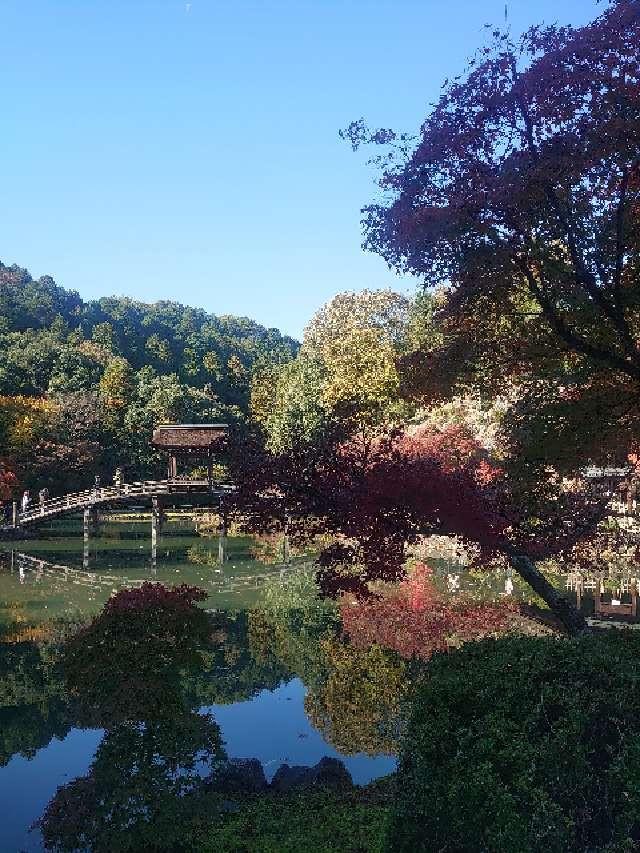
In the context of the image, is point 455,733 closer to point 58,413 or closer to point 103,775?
point 103,775

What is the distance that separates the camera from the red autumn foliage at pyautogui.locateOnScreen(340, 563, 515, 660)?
12.7m

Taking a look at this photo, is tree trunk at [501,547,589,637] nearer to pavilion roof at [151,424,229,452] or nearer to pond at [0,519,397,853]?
pond at [0,519,397,853]

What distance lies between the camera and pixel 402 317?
47062mm

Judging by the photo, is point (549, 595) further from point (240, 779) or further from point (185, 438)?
point (185, 438)

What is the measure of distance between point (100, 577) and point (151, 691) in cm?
2037

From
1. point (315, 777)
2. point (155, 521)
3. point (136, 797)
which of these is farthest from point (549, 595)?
point (155, 521)

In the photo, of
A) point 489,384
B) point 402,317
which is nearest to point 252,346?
point 402,317

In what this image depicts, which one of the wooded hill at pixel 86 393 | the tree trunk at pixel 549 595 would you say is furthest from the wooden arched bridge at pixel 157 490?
the tree trunk at pixel 549 595

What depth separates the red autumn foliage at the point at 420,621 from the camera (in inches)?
499

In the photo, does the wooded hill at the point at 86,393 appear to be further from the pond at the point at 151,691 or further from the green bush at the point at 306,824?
the green bush at the point at 306,824

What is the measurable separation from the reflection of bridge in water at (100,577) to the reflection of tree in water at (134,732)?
1692 centimetres

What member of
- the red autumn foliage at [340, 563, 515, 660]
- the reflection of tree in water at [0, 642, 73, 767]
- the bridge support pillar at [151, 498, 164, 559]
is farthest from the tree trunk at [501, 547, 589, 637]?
the bridge support pillar at [151, 498, 164, 559]

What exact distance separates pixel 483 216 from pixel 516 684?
3.89 m

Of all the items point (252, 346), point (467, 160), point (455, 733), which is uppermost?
point (252, 346)
